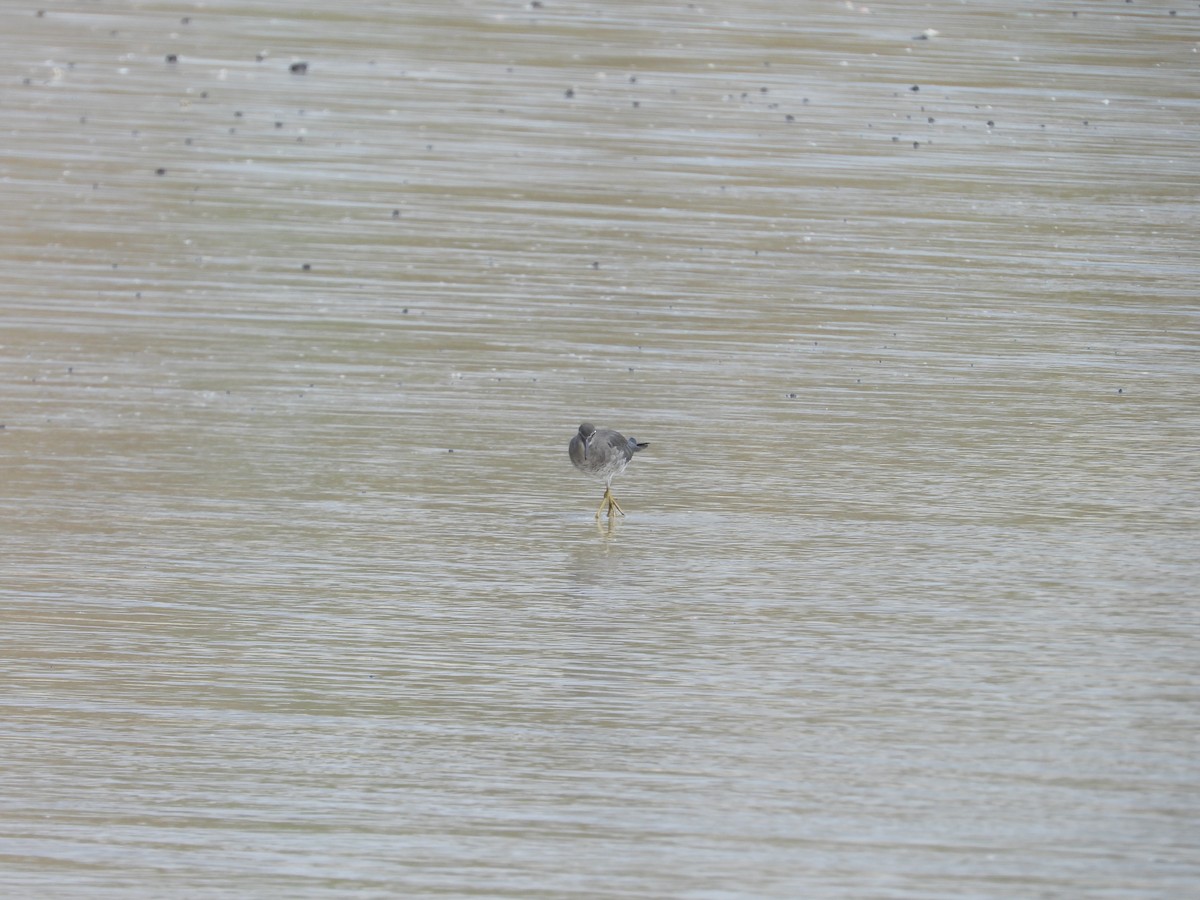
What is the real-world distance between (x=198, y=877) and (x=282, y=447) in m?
3.94

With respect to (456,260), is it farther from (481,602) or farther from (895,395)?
(481,602)

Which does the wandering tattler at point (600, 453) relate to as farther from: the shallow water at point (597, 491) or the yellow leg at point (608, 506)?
the shallow water at point (597, 491)

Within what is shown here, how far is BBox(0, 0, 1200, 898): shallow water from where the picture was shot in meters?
5.43

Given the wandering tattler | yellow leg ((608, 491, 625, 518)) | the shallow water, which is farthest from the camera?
yellow leg ((608, 491, 625, 518))

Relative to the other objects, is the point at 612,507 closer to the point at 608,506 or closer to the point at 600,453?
the point at 608,506

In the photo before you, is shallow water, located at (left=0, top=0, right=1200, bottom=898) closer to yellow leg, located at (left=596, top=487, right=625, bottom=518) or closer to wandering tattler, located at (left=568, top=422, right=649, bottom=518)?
yellow leg, located at (left=596, top=487, right=625, bottom=518)

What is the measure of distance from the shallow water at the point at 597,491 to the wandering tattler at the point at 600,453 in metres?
0.16

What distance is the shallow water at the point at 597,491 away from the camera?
543cm

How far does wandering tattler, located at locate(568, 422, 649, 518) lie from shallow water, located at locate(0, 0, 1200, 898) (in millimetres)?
156

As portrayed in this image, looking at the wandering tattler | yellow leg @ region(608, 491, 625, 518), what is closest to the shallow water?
yellow leg @ region(608, 491, 625, 518)

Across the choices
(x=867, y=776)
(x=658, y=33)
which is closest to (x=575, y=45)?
(x=658, y=33)

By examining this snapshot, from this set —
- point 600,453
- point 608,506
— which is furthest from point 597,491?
point 600,453

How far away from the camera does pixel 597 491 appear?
8.63 metres

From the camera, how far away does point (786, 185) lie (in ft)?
45.6
